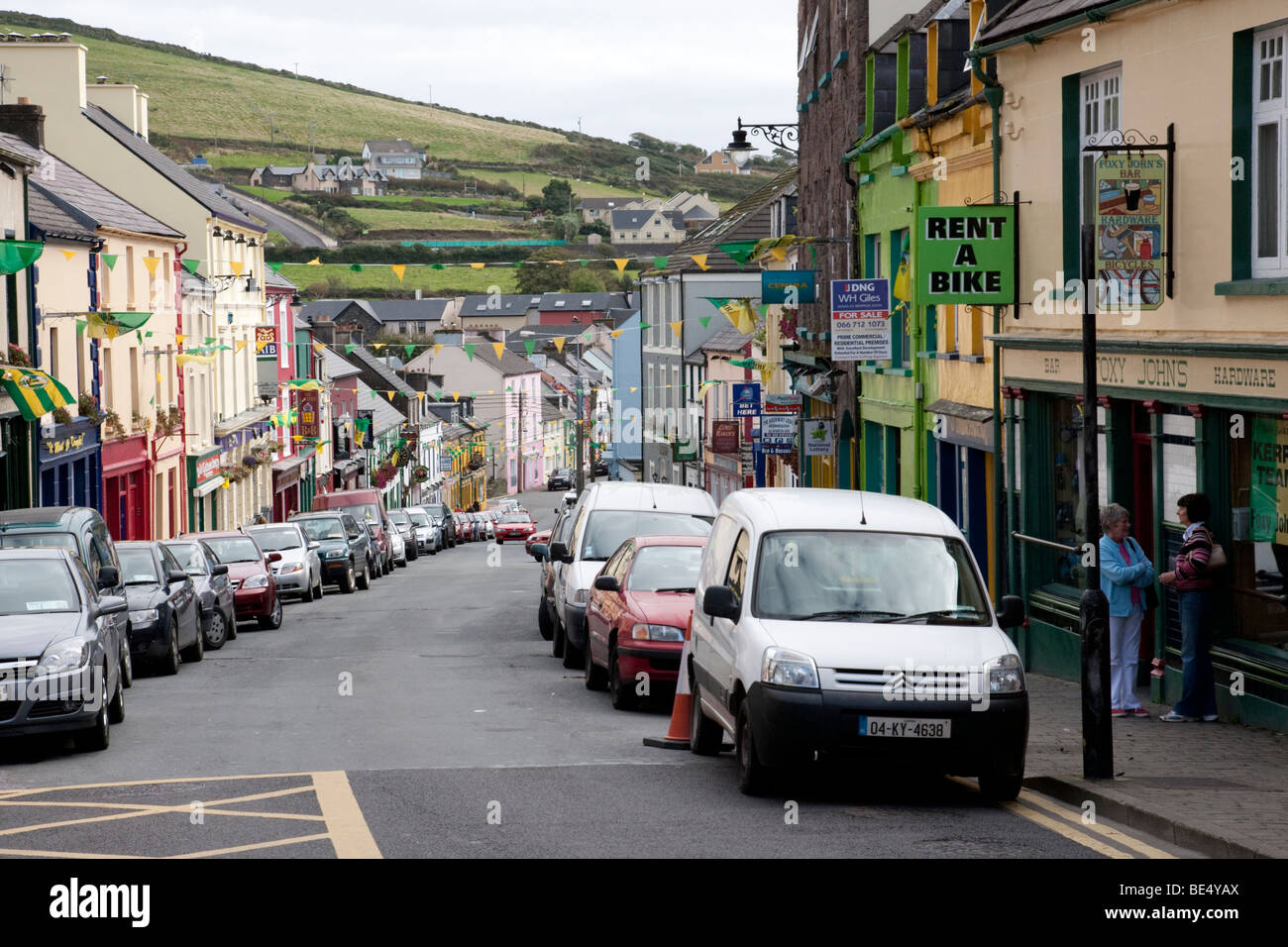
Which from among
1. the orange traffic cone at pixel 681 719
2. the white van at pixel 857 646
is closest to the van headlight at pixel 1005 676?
the white van at pixel 857 646

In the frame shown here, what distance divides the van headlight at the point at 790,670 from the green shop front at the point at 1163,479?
246 centimetres

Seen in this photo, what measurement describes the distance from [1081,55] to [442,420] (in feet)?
309

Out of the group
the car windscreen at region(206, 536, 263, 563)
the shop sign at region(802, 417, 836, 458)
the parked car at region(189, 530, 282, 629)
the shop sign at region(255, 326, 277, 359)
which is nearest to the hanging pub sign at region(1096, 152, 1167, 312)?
the parked car at region(189, 530, 282, 629)

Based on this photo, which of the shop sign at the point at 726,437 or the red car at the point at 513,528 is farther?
the red car at the point at 513,528

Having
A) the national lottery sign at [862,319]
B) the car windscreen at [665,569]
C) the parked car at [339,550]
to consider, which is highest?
the national lottery sign at [862,319]

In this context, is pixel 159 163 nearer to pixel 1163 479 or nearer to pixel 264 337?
pixel 264 337

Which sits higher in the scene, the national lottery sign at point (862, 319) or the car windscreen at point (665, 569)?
the national lottery sign at point (862, 319)

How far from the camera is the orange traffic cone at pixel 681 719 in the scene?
12.9 m

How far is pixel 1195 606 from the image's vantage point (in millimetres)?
13195

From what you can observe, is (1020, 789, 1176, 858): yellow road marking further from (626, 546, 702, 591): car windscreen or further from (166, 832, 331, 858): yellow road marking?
(626, 546, 702, 591): car windscreen

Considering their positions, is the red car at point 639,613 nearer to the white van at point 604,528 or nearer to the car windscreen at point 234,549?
the white van at point 604,528

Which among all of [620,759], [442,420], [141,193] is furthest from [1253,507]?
[442,420]
